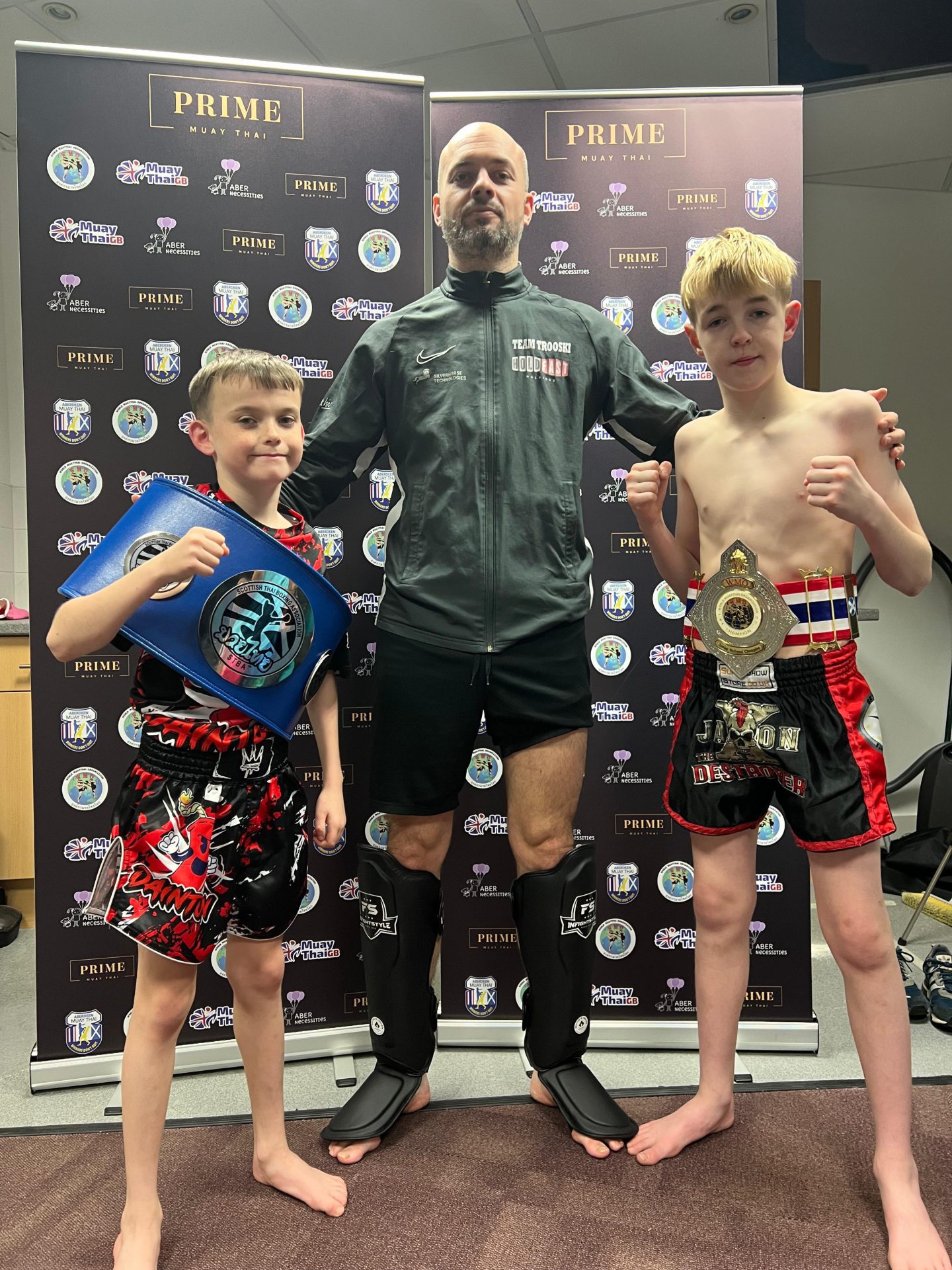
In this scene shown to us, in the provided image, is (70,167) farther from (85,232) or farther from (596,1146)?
(596,1146)

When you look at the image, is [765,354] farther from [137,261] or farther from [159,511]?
[137,261]

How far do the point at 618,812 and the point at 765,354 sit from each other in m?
1.17

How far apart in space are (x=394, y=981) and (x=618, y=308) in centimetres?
159

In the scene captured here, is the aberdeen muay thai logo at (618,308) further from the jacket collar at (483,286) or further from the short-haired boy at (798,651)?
the short-haired boy at (798,651)

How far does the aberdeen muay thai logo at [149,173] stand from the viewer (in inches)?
75.7

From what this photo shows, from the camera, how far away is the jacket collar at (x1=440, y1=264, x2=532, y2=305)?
1749mm

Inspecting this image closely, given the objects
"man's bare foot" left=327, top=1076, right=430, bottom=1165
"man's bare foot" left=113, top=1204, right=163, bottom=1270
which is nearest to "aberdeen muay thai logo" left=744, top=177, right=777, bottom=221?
"man's bare foot" left=327, top=1076, right=430, bottom=1165

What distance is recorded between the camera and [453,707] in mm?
1677

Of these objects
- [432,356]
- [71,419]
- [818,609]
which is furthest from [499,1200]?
[71,419]

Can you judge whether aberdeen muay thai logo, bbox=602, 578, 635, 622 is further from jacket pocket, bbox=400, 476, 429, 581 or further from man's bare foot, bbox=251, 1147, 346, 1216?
man's bare foot, bbox=251, 1147, 346, 1216

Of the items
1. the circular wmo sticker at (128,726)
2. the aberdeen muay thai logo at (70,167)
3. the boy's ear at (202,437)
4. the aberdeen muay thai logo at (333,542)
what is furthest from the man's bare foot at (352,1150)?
the aberdeen muay thai logo at (70,167)

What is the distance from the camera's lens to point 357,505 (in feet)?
6.78

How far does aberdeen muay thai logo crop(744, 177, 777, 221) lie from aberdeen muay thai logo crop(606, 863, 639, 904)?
62.8 inches

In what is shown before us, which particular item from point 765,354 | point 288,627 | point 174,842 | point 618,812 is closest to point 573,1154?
point 618,812
